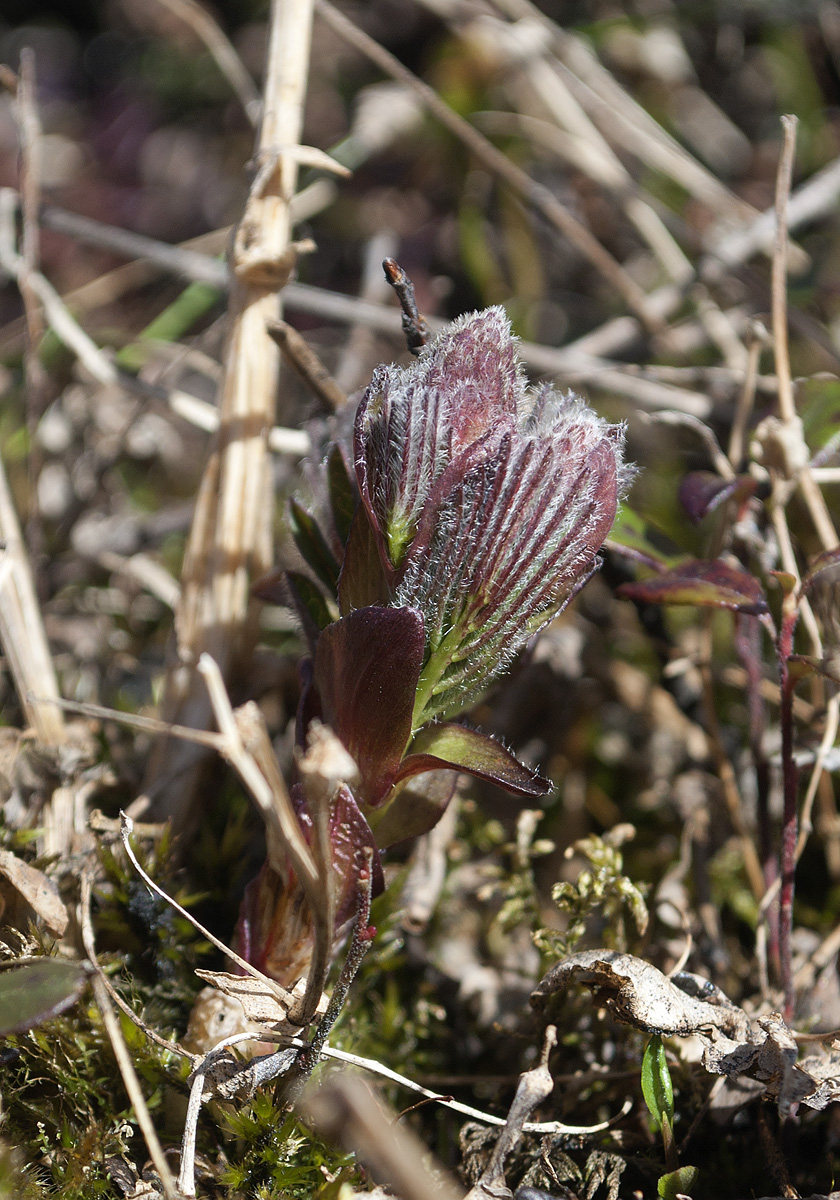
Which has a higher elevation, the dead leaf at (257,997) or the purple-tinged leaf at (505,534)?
the purple-tinged leaf at (505,534)

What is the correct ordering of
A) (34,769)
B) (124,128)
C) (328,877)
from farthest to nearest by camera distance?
1. (124,128)
2. (34,769)
3. (328,877)

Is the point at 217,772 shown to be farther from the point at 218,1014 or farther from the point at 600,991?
the point at 600,991

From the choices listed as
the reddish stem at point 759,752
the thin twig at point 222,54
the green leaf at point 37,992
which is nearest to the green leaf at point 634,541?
the reddish stem at point 759,752

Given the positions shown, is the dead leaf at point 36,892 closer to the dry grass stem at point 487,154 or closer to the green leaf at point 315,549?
the green leaf at point 315,549

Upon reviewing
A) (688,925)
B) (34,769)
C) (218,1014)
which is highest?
(34,769)

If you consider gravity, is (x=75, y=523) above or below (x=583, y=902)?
above

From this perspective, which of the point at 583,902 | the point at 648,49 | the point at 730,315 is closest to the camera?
the point at 583,902

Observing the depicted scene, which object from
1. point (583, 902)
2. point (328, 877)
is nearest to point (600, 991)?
point (583, 902)
